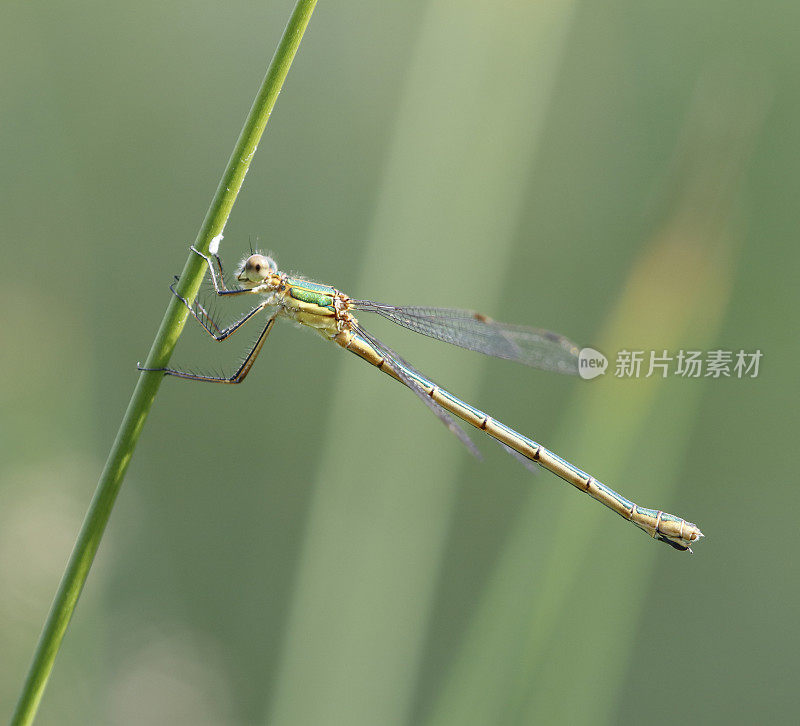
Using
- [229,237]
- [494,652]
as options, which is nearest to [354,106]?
[229,237]

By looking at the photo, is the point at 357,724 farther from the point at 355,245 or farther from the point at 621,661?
the point at 355,245

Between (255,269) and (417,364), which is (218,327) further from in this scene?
(417,364)

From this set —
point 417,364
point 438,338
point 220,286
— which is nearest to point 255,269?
point 220,286

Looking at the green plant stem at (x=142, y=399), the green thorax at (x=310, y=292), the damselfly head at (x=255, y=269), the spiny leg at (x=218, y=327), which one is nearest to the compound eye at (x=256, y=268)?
the damselfly head at (x=255, y=269)

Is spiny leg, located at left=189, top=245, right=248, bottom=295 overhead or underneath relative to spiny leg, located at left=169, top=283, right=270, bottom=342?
overhead

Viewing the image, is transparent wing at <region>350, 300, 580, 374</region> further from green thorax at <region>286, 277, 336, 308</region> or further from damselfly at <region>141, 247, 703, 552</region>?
green thorax at <region>286, 277, 336, 308</region>

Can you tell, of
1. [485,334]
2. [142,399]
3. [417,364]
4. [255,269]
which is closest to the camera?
[142,399]

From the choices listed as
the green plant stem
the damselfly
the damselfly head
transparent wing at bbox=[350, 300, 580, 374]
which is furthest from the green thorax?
the green plant stem
